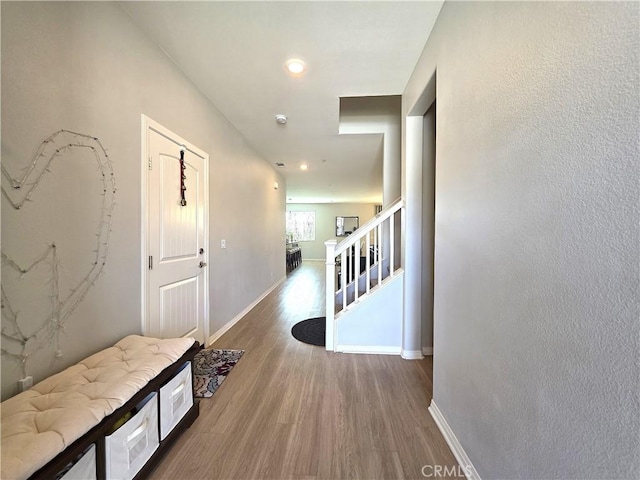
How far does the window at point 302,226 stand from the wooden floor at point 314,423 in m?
9.08

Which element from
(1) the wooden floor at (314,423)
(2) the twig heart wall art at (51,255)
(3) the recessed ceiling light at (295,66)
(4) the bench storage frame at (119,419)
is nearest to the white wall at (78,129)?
(2) the twig heart wall art at (51,255)

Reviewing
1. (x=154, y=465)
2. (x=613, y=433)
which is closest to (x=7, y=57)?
(x=154, y=465)

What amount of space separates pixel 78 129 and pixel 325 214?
10241 millimetres

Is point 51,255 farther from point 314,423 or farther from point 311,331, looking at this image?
point 311,331

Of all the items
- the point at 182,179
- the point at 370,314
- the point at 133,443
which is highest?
the point at 182,179

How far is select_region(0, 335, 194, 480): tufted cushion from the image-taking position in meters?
0.79

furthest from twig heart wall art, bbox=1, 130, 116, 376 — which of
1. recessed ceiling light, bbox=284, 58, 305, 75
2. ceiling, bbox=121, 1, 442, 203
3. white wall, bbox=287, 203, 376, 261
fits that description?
white wall, bbox=287, 203, 376, 261

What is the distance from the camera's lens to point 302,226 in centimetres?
1170

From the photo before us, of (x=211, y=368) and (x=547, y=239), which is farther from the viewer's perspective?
(x=211, y=368)

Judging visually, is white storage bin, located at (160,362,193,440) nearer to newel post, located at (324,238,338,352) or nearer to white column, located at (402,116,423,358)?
newel post, located at (324,238,338,352)

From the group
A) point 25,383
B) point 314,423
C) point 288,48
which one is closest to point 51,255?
point 25,383

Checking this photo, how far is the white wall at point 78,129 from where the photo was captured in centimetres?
109

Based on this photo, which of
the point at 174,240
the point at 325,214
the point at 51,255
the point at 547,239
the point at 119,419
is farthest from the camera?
the point at 325,214

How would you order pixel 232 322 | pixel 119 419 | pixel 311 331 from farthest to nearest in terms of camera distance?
pixel 232 322 → pixel 311 331 → pixel 119 419
